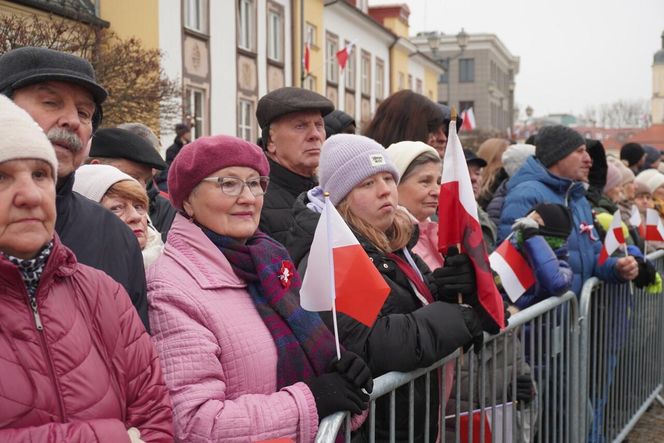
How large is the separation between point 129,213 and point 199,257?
37.7 inches

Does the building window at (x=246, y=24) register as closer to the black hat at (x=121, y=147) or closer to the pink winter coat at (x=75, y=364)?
the black hat at (x=121, y=147)

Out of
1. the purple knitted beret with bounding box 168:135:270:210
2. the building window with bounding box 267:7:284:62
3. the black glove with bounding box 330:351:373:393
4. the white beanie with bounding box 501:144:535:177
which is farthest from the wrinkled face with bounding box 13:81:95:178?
the building window with bounding box 267:7:284:62

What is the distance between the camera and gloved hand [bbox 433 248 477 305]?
2.97 meters

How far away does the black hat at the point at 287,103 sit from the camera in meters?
4.12

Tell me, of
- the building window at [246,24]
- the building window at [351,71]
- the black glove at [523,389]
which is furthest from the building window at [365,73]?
the black glove at [523,389]

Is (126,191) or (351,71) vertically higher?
(351,71)

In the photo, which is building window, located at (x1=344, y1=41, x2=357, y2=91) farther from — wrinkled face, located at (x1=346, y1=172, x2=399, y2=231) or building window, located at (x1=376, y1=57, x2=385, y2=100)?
wrinkled face, located at (x1=346, y1=172, x2=399, y2=231)

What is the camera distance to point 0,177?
191 cm

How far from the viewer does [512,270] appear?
4.13 m

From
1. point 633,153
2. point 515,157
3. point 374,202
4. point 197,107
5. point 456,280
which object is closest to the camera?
point 456,280

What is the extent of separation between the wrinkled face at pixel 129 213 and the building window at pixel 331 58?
25.0 metres

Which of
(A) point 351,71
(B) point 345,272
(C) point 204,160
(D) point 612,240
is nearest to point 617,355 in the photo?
(D) point 612,240

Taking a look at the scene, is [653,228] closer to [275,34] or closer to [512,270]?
[512,270]

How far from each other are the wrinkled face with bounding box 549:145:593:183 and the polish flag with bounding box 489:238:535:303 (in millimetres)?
1181
